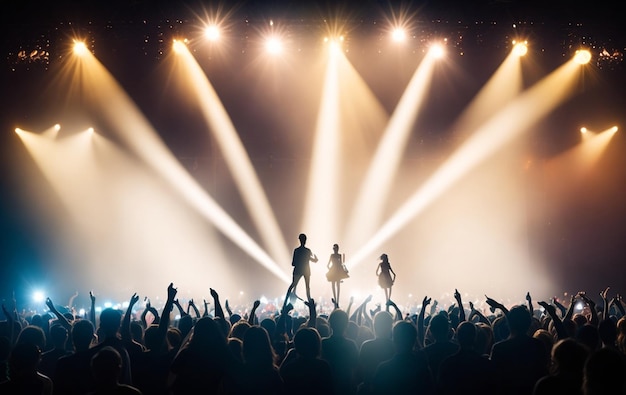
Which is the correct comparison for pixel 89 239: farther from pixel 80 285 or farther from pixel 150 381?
pixel 150 381

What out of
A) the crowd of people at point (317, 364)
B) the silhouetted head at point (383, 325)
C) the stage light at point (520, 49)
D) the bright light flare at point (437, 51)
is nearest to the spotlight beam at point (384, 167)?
the bright light flare at point (437, 51)

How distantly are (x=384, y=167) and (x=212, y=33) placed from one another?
9.62 meters

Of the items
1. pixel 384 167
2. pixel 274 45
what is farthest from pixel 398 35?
pixel 384 167

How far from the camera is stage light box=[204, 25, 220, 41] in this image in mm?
17197

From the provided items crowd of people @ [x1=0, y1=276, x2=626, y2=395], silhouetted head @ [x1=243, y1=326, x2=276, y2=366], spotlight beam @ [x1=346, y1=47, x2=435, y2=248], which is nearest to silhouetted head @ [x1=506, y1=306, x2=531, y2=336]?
crowd of people @ [x1=0, y1=276, x2=626, y2=395]

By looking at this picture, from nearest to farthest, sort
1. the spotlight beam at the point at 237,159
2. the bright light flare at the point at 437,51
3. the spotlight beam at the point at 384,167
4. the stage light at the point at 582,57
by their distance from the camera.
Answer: the stage light at the point at 582,57
the bright light flare at the point at 437,51
the spotlight beam at the point at 237,159
the spotlight beam at the point at 384,167

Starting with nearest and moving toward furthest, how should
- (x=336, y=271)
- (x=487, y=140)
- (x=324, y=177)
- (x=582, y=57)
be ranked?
1. (x=336, y=271)
2. (x=582, y=57)
3. (x=487, y=140)
4. (x=324, y=177)

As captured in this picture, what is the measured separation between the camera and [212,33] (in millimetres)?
17797

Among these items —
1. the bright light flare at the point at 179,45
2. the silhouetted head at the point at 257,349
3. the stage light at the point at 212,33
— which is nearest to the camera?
the silhouetted head at the point at 257,349

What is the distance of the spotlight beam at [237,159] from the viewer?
831 inches

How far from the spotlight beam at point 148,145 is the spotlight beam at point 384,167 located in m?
3.89

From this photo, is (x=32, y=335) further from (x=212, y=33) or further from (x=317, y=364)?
(x=212, y=33)

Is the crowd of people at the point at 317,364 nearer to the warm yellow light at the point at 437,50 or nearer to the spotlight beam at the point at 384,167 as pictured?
the warm yellow light at the point at 437,50

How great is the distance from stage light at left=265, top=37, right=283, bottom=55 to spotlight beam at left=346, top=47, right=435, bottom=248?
522 cm
